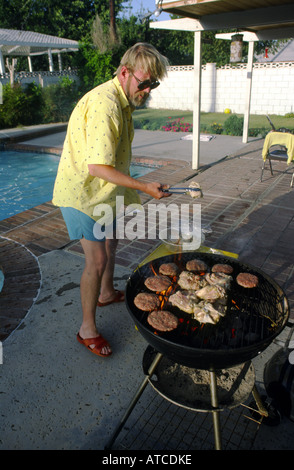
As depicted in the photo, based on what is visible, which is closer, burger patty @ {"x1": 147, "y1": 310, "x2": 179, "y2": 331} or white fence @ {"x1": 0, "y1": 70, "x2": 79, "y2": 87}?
burger patty @ {"x1": 147, "y1": 310, "x2": 179, "y2": 331}

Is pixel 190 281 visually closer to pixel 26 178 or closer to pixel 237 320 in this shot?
pixel 237 320

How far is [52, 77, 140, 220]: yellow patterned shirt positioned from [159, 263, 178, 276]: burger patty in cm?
54

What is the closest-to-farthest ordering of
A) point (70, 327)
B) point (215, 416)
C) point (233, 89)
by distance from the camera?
point (215, 416)
point (70, 327)
point (233, 89)

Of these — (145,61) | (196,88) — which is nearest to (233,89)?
(196,88)

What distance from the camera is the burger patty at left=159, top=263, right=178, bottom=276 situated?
2059mm

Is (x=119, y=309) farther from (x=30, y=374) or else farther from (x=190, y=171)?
(x=190, y=171)

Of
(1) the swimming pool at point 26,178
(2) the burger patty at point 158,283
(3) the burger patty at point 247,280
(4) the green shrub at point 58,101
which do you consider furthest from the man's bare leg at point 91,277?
(4) the green shrub at point 58,101

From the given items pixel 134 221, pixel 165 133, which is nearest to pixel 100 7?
pixel 165 133

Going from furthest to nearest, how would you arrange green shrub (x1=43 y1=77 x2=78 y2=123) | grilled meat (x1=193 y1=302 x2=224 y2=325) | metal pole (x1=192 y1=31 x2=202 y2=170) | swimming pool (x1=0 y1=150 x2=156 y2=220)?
green shrub (x1=43 y1=77 x2=78 y2=123)
swimming pool (x1=0 y1=150 x2=156 y2=220)
metal pole (x1=192 y1=31 x2=202 y2=170)
grilled meat (x1=193 y1=302 x2=224 y2=325)

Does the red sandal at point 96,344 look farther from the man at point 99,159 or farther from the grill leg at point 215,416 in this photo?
the grill leg at point 215,416

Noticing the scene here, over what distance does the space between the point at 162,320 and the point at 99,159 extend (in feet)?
3.15

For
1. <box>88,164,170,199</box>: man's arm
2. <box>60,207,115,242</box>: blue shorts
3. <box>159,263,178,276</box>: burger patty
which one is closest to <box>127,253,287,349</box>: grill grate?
<box>159,263,178,276</box>: burger patty

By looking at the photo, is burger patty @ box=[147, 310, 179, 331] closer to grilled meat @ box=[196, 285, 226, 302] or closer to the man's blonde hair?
grilled meat @ box=[196, 285, 226, 302]

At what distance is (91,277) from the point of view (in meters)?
2.25
